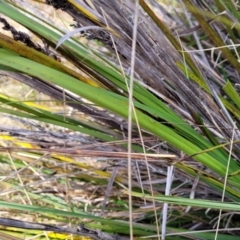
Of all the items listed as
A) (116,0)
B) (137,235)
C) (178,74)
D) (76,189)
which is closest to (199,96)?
(178,74)

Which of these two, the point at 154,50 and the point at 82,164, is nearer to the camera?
the point at 154,50

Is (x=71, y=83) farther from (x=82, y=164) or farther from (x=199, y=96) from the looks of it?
(x=82, y=164)

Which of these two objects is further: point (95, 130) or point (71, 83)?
point (95, 130)

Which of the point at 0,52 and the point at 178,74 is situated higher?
the point at 0,52

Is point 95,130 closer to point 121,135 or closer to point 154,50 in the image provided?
point 121,135

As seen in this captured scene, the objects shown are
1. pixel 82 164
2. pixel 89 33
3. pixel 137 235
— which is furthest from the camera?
pixel 82 164

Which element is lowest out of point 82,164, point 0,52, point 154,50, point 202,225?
point 202,225

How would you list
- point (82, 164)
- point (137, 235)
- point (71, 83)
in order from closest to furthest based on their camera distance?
point (71, 83) < point (137, 235) < point (82, 164)

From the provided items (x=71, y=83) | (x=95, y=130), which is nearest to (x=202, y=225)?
(x=95, y=130)

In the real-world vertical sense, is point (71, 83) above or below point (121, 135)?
above
